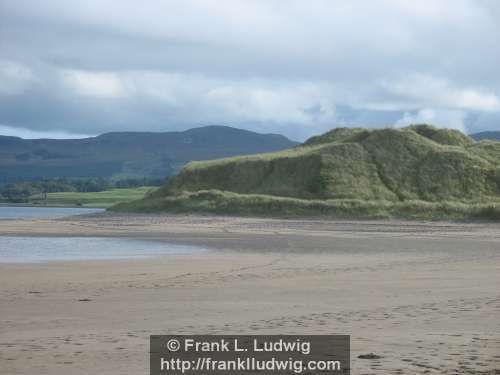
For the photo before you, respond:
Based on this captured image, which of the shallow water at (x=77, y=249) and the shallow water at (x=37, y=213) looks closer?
the shallow water at (x=77, y=249)

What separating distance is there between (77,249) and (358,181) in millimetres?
64775

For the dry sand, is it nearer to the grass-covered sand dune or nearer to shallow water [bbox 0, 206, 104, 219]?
the grass-covered sand dune

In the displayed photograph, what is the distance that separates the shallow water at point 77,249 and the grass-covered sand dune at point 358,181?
41316mm

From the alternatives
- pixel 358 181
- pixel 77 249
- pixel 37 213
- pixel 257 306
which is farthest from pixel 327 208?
pixel 257 306

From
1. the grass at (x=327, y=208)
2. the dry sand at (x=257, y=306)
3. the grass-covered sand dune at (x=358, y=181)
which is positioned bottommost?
the dry sand at (x=257, y=306)

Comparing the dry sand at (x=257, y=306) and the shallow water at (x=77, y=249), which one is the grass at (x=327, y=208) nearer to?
the shallow water at (x=77, y=249)

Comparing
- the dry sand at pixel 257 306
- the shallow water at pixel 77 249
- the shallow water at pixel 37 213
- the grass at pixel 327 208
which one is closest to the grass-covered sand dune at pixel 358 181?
the grass at pixel 327 208

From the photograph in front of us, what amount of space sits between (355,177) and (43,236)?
57.4 m

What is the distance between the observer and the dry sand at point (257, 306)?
11.2 meters

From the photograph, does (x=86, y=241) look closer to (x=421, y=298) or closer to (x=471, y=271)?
(x=471, y=271)

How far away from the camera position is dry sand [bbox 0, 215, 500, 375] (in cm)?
1117

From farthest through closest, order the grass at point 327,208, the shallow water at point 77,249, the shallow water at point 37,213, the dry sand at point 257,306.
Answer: the shallow water at point 37,213 < the grass at point 327,208 < the shallow water at point 77,249 < the dry sand at point 257,306

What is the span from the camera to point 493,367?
1030 cm

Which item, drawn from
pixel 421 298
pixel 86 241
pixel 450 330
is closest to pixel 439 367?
pixel 450 330
